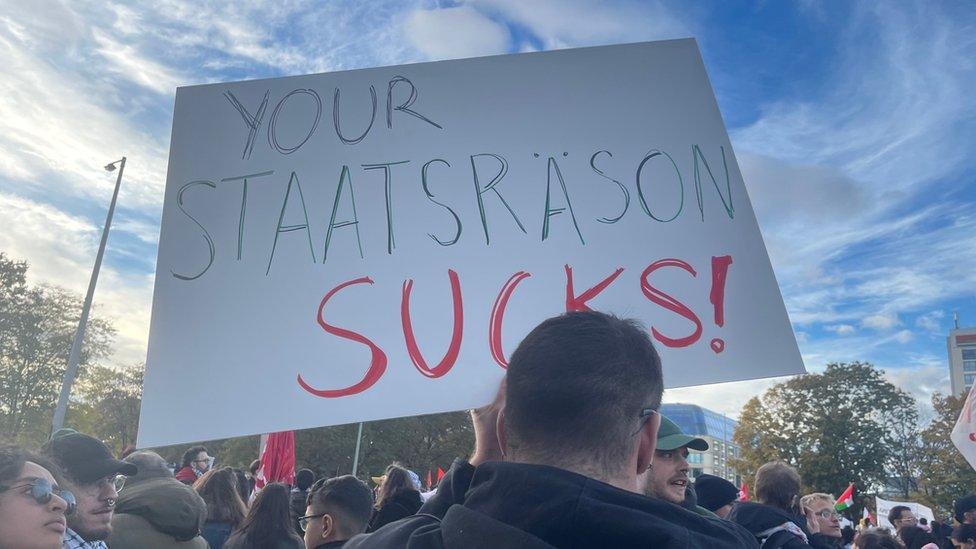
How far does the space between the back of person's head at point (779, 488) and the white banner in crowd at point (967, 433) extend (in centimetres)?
261

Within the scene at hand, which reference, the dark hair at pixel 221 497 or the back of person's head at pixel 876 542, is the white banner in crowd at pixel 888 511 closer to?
the back of person's head at pixel 876 542

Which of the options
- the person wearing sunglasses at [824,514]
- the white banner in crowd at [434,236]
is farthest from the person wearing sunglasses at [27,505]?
the person wearing sunglasses at [824,514]

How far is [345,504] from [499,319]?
4.19ft

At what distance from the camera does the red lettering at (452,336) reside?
9.33ft

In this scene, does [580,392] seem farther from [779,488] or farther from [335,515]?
[779,488]

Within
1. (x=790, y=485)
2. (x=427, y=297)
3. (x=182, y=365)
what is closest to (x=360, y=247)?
(x=427, y=297)

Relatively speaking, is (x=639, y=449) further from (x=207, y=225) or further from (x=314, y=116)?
(x=314, y=116)

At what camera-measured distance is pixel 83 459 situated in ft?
9.28

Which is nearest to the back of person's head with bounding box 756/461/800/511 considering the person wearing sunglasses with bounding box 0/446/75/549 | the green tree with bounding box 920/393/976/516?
the person wearing sunglasses with bounding box 0/446/75/549

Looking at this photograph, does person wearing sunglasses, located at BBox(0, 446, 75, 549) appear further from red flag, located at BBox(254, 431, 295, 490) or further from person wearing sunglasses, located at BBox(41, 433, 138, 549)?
red flag, located at BBox(254, 431, 295, 490)

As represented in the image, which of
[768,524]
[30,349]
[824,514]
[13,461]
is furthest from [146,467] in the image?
[30,349]

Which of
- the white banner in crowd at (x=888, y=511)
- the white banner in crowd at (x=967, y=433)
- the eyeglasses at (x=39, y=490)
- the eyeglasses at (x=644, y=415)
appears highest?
the white banner in crowd at (x=967, y=433)

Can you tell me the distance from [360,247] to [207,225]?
1.96 feet

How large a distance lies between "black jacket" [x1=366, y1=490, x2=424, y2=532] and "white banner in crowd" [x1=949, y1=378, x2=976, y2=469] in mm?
4398
